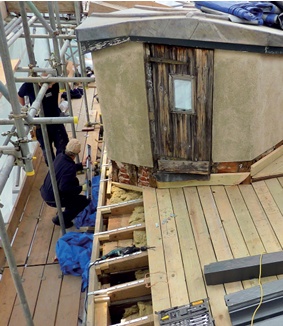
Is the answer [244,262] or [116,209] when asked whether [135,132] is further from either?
[244,262]

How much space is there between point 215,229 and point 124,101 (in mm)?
2172

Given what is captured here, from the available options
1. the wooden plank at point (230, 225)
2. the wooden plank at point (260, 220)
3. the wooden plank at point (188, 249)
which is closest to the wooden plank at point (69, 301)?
the wooden plank at point (188, 249)

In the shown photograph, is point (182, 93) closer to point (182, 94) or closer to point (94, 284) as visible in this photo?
point (182, 94)

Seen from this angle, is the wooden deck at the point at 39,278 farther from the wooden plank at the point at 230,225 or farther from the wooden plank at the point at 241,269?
the wooden plank at the point at 230,225

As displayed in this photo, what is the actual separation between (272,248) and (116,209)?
92.7 inches

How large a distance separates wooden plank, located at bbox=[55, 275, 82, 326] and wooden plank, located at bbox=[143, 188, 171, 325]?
5.36ft

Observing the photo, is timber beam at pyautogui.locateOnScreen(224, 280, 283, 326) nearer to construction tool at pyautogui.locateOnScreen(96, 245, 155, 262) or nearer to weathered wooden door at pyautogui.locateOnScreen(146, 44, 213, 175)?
construction tool at pyautogui.locateOnScreen(96, 245, 155, 262)

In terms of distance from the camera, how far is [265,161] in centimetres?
604

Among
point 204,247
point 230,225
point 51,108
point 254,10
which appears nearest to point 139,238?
point 204,247

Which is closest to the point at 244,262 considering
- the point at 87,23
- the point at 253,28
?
the point at 253,28

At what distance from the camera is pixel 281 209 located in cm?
548

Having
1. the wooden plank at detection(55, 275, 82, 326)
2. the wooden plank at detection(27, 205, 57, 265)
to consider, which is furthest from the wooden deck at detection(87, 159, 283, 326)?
the wooden plank at detection(27, 205, 57, 265)

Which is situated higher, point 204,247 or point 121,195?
point 204,247

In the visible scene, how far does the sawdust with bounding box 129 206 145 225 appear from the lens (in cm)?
584
